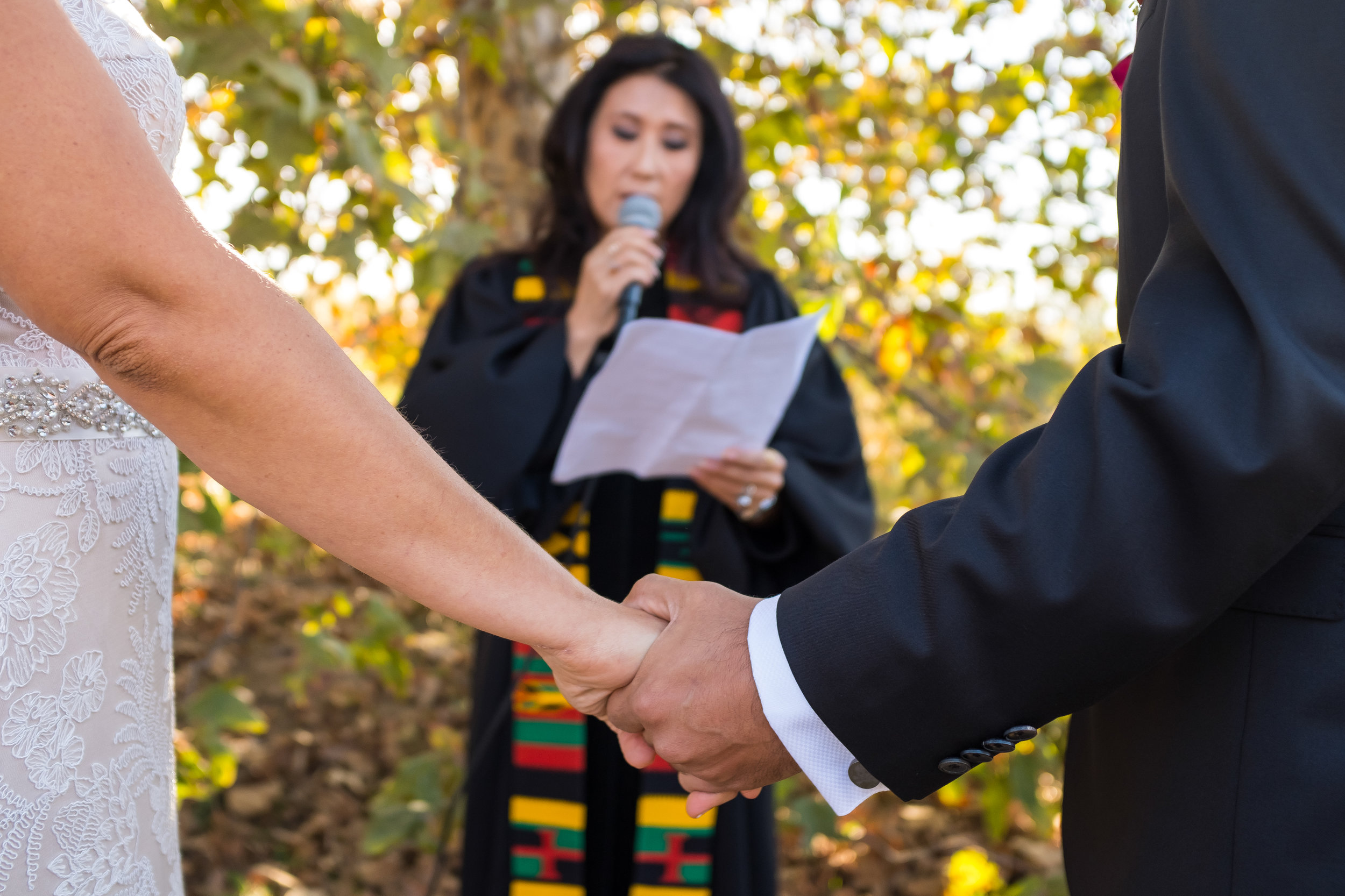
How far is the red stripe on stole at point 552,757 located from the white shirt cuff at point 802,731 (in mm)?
1208

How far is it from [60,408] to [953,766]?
106 centimetres

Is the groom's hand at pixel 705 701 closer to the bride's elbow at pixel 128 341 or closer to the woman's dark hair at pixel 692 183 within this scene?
the bride's elbow at pixel 128 341

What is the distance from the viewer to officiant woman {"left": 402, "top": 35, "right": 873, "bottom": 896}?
7.43 ft

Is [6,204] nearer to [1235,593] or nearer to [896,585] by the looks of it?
[896,585]

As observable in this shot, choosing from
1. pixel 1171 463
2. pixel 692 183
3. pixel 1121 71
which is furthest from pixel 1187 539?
pixel 692 183

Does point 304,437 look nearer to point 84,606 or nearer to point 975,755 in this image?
point 84,606

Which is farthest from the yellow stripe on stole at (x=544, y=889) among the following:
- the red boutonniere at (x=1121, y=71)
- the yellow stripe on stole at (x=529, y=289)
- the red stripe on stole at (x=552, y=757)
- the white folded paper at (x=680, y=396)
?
the red boutonniere at (x=1121, y=71)

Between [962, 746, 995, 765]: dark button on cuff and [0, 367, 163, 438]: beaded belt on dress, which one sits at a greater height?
[0, 367, 163, 438]: beaded belt on dress

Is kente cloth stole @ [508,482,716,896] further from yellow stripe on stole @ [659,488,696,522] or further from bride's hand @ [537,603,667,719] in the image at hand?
bride's hand @ [537,603,667,719]

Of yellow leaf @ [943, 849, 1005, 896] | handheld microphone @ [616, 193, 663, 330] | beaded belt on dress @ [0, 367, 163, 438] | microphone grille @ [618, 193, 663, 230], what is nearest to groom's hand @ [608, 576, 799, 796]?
beaded belt on dress @ [0, 367, 163, 438]

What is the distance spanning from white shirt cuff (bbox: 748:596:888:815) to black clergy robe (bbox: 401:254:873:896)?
1015 mm

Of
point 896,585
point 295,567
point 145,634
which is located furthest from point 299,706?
point 896,585

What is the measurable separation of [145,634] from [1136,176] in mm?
1286

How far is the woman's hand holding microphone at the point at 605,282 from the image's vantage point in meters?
2.28
